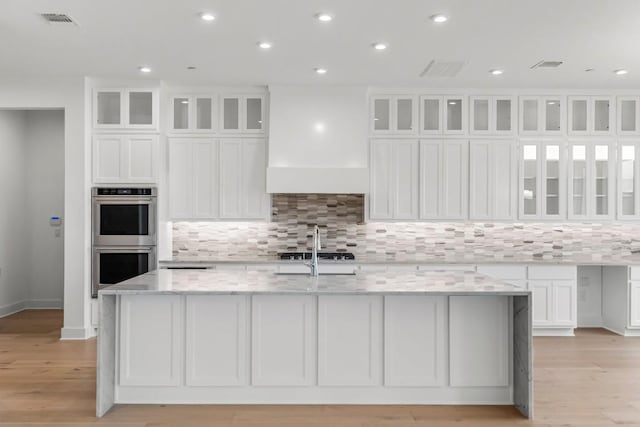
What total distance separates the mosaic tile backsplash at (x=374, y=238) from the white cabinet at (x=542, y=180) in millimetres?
397

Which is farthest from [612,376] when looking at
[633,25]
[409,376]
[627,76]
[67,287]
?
[67,287]

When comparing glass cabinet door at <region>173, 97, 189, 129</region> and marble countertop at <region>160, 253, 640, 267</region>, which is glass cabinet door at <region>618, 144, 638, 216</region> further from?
glass cabinet door at <region>173, 97, 189, 129</region>

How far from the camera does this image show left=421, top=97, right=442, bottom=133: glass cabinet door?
6.44 metres

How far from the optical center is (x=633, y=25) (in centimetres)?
425

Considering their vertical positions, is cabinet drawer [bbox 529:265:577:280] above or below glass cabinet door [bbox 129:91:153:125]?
below

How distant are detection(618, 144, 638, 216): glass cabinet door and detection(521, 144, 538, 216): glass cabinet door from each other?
39.8 inches

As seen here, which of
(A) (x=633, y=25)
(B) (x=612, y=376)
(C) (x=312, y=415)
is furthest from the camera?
(B) (x=612, y=376)

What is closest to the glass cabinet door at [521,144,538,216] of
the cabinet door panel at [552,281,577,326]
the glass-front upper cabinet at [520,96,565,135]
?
the glass-front upper cabinet at [520,96,565,135]

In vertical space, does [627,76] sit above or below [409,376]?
above

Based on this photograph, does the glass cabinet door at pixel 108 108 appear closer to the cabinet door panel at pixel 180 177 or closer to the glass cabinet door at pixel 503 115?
the cabinet door panel at pixel 180 177

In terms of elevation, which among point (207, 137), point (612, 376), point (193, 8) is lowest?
point (612, 376)

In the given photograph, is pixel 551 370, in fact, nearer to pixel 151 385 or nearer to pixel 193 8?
pixel 151 385

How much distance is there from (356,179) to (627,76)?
122 inches

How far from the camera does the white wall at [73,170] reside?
5965 millimetres
